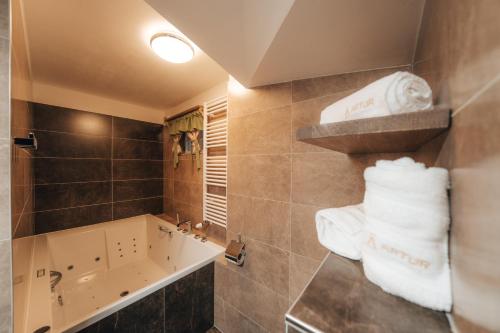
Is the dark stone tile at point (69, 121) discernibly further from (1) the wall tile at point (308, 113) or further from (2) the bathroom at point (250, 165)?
(1) the wall tile at point (308, 113)

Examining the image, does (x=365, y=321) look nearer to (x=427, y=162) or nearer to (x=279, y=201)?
(x=427, y=162)

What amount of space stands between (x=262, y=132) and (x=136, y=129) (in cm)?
236

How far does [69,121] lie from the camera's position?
220 cm

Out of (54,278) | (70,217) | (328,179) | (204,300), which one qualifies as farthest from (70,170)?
(328,179)

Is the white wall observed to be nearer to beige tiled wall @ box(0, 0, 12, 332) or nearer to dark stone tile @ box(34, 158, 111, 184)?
dark stone tile @ box(34, 158, 111, 184)

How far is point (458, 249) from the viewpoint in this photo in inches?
12.1

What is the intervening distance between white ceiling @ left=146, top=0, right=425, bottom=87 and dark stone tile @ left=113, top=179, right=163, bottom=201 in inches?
98.3

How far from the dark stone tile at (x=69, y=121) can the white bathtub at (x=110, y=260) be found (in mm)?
1302

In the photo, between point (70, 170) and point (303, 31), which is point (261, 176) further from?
point (70, 170)

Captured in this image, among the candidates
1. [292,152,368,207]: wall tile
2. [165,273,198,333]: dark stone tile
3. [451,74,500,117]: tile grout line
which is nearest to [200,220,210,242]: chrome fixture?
[165,273,198,333]: dark stone tile

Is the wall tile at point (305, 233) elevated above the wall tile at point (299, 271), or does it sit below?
above

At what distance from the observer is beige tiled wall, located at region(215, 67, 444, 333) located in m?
1.10

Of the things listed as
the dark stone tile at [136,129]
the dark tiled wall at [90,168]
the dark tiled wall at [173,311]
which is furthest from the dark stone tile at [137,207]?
the dark tiled wall at [173,311]

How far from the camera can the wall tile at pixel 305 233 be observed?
117 centimetres
